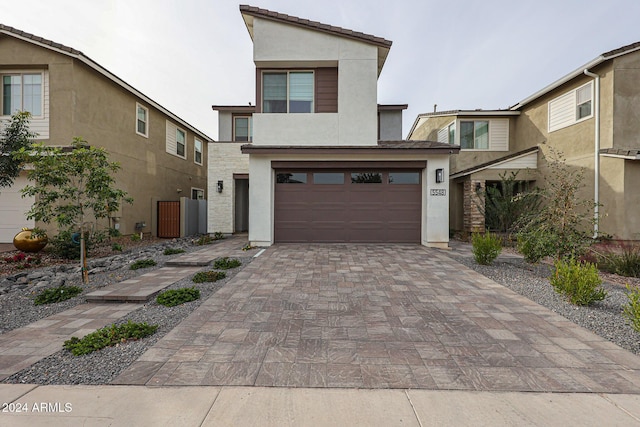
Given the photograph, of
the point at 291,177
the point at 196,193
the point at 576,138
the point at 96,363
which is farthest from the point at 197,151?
the point at 576,138

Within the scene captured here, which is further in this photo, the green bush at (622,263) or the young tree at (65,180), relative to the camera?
the green bush at (622,263)

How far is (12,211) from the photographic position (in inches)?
379

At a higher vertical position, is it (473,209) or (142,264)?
(473,209)

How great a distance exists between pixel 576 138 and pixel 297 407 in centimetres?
1353

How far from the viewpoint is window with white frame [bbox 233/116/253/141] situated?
48.0ft

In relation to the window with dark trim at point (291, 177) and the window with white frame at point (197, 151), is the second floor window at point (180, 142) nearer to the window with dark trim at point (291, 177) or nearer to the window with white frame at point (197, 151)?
the window with white frame at point (197, 151)

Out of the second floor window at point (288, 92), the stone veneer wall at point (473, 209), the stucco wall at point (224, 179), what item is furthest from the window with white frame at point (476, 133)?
the stucco wall at point (224, 179)

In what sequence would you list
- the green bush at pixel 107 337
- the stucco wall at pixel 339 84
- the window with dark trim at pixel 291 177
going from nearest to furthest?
the green bush at pixel 107 337
the stucco wall at pixel 339 84
the window with dark trim at pixel 291 177

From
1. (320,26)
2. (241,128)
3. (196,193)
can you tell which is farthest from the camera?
(196,193)

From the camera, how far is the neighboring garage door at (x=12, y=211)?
955cm

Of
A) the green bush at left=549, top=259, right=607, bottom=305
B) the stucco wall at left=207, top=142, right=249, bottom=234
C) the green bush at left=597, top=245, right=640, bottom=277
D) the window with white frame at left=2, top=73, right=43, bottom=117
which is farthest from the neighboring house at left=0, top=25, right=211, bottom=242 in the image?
the green bush at left=597, top=245, right=640, bottom=277

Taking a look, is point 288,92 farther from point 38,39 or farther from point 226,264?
point 38,39

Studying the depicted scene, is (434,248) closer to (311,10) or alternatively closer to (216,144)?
(311,10)

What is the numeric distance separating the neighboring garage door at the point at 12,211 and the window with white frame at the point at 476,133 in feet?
58.0
